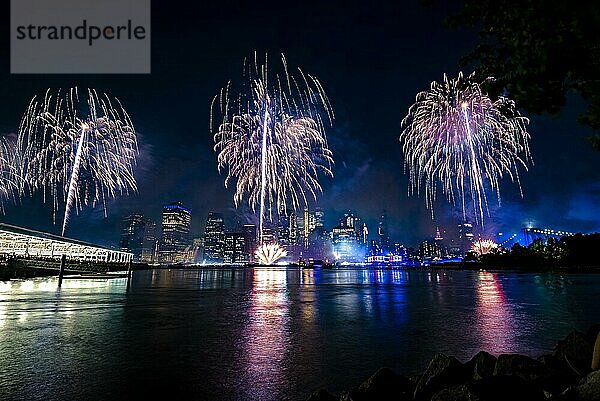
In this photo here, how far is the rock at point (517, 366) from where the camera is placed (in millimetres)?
8023

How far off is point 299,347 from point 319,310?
11.1m

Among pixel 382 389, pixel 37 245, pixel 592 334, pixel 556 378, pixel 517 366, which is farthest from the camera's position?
pixel 37 245

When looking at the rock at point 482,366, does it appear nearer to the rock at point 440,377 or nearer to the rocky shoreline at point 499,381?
the rocky shoreline at point 499,381

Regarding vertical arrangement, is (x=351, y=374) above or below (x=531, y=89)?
below

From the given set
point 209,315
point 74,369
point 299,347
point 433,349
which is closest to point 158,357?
point 74,369

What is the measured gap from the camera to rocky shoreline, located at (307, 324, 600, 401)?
5934 millimetres

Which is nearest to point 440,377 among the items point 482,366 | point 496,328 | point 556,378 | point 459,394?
Result: point 482,366

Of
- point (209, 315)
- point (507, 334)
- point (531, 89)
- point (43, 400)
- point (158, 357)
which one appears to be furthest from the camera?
point (209, 315)

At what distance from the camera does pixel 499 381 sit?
19.7 feet

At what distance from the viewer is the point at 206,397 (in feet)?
28.8

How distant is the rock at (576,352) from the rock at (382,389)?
3178mm

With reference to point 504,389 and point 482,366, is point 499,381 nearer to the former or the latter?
point 504,389

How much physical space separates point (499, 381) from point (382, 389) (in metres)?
1.99

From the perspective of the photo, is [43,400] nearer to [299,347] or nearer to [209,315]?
[299,347]
